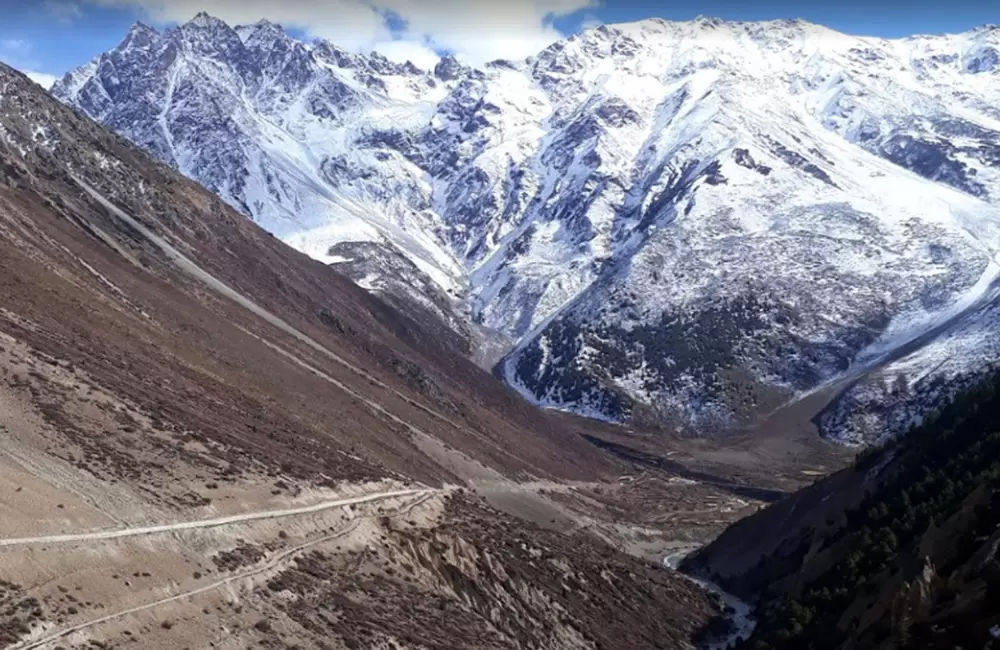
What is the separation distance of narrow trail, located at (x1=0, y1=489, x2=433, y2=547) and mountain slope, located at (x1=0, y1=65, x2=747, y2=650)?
0.13m

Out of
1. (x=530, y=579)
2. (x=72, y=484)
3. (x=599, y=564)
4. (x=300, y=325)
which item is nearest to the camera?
(x=72, y=484)

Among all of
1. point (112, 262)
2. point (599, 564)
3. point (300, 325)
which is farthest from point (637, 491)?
point (112, 262)

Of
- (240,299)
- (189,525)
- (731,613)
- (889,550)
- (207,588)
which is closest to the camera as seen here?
(207,588)

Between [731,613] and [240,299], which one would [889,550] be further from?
[240,299]

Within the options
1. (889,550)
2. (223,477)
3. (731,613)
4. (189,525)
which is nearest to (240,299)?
(223,477)

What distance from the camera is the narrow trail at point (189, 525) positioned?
39.6 metres

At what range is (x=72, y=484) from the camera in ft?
149

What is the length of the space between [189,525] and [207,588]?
16.5ft

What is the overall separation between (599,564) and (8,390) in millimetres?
48316

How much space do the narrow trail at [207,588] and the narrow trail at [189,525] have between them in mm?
2218

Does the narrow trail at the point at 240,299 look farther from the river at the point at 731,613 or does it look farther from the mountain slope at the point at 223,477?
the river at the point at 731,613

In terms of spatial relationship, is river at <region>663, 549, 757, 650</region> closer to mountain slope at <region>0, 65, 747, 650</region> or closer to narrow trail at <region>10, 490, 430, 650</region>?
mountain slope at <region>0, 65, 747, 650</region>

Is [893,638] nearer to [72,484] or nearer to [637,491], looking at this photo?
[72,484]

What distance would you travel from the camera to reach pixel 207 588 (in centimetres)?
4353
